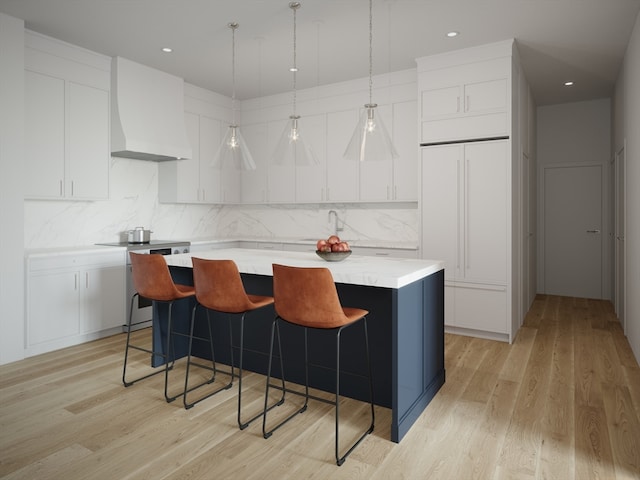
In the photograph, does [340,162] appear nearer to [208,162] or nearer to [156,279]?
[208,162]

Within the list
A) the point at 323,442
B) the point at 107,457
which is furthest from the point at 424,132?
the point at 107,457

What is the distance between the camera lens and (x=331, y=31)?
4.14m

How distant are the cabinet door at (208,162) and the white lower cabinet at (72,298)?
1.71m

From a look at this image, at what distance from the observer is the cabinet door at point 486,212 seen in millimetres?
4426

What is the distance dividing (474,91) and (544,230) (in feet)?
11.1

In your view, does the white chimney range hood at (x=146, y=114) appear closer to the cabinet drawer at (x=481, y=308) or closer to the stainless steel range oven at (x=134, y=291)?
the stainless steel range oven at (x=134, y=291)

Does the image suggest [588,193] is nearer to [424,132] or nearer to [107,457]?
[424,132]

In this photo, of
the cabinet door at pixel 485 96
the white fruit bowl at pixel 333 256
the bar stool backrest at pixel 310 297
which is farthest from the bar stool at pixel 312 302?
the cabinet door at pixel 485 96

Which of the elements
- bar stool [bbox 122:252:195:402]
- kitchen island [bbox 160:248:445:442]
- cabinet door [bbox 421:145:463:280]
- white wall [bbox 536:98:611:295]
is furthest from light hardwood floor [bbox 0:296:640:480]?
white wall [bbox 536:98:611:295]

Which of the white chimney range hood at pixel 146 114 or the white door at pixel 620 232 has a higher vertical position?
the white chimney range hood at pixel 146 114

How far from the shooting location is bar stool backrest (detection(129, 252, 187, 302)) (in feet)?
10.3

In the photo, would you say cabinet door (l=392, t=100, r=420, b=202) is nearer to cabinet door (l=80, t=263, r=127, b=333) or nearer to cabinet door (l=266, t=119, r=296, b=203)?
cabinet door (l=266, t=119, r=296, b=203)

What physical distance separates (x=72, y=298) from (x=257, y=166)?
10.5 feet

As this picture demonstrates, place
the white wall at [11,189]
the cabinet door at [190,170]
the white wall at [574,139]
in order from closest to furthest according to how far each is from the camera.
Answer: the white wall at [11,189] < the cabinet door at [190,170] < the white wall at [574,139]
